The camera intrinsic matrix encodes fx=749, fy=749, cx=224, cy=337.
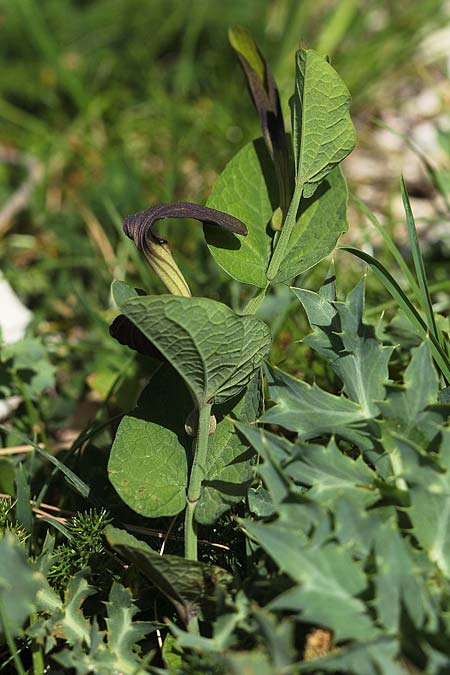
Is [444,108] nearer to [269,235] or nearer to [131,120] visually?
[131,120]

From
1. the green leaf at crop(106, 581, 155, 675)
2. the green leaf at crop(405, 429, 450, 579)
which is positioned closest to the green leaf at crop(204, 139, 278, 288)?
the green leaf at crop(405, 429, 450, 579)

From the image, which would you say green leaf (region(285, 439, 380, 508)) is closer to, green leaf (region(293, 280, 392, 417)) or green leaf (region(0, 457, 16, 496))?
green leaf (region(293, 280, 392, 417))

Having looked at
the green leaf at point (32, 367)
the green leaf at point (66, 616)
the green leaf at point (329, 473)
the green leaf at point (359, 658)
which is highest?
the green leaf at point (329, 473)

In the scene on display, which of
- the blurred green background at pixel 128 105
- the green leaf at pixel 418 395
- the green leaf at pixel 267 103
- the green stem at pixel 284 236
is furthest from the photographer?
the blurred green background at pixel 128 105

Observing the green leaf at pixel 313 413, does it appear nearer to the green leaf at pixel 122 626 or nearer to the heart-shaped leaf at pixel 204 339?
the heart-shaped leaf at pixel 204 339

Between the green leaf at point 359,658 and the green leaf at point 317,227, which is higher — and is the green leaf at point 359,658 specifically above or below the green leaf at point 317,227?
below

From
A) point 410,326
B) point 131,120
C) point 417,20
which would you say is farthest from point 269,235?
point 417,20

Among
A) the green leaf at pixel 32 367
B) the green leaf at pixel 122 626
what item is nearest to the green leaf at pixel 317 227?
the green leaf at pixel 122 626
